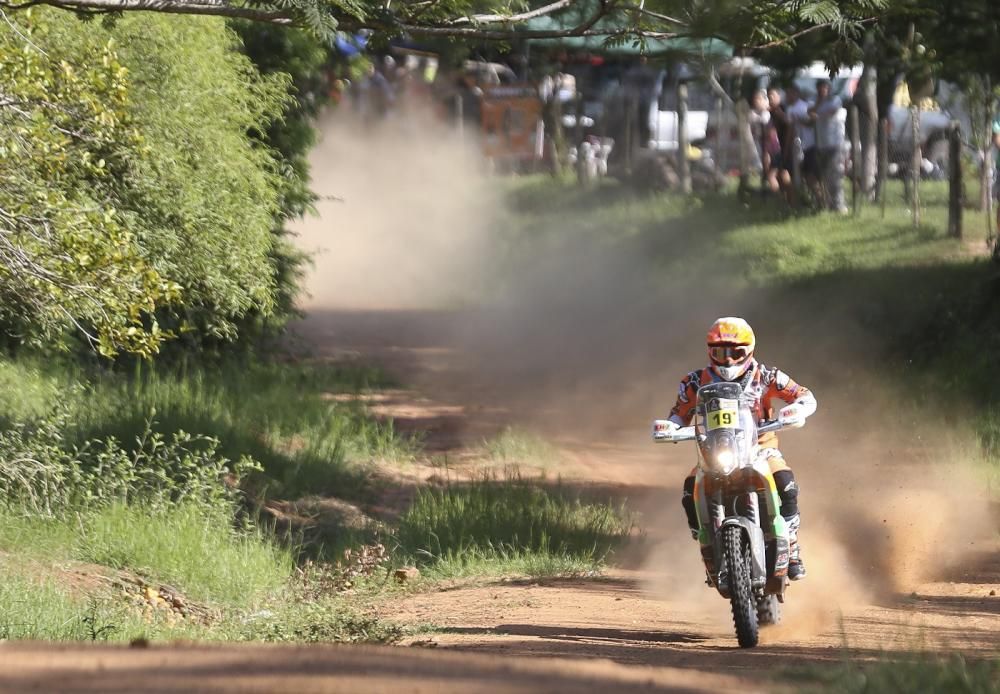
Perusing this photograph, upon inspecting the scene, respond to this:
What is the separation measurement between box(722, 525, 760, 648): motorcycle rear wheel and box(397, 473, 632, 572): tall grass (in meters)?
2.93

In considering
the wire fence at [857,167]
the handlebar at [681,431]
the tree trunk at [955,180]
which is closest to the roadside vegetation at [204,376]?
the tree trunk at [955,180]

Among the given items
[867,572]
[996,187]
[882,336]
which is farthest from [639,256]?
[867,572]

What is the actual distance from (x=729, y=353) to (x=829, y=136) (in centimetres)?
1371

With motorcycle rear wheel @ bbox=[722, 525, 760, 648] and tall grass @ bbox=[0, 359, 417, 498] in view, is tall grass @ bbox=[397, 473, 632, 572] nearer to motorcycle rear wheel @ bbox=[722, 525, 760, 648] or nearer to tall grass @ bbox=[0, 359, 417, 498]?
tall grass @ bbox=[0, 359, 417, 498]

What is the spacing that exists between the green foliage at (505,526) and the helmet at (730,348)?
293 cm

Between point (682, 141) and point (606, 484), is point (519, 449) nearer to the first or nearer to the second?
point (606, 484)

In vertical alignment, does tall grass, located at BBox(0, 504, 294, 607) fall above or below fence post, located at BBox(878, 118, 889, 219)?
below

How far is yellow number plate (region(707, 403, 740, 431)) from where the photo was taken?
27.4 feet

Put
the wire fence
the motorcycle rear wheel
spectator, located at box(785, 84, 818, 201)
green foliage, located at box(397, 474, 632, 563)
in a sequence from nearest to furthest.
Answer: the motorcycle rear wheel → green foliage, located at box(397, 474, 632, 563) → the wire fence → spectator, located at box(785, 84, 818, 201)

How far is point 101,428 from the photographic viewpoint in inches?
538

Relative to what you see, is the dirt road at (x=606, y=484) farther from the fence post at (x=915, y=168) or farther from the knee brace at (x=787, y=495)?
the fence post at (x=915, y=168)

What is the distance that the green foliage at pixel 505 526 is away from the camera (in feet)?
38.2

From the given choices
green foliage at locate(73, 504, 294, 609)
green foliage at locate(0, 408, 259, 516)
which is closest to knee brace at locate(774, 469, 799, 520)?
green foliage at locate(73, 504, 294, 609)

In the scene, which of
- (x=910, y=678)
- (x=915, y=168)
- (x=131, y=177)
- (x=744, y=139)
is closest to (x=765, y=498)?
(x=910, y=678)
